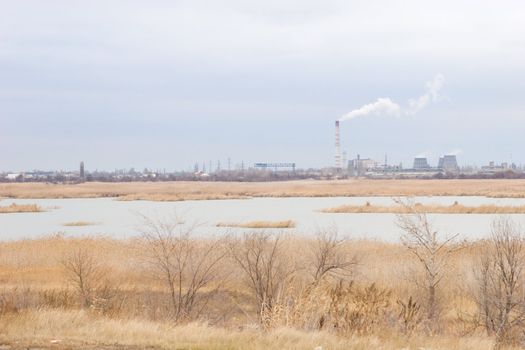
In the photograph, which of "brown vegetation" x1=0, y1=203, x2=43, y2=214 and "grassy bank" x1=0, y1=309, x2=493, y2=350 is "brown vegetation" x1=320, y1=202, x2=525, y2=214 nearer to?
"brown vegetation" x1=0, y1=203, x2=43, y2=214

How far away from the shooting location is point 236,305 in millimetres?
16422

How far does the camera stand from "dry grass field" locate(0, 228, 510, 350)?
8.85 m

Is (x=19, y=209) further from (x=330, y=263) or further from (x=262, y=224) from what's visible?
(x=330, y=263)

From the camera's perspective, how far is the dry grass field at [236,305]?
29.0ft

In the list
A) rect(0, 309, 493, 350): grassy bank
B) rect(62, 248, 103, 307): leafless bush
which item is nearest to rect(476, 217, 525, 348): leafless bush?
rect(0, 309, 493, 350): grassy bank

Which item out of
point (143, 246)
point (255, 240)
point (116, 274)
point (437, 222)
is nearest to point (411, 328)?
point (255, 240)

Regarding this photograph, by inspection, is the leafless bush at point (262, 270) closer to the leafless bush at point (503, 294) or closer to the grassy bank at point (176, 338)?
the leafless bush at point (503, 294)

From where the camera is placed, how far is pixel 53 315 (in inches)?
409

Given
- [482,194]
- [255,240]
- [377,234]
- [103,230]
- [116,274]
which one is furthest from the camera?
[482,194]

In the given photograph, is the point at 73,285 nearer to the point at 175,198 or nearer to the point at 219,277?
the point at 219,277

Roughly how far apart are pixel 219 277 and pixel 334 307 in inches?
318

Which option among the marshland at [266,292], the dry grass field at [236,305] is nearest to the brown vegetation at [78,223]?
the marshland at [266,292]

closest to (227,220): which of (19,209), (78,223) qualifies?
(78,223)

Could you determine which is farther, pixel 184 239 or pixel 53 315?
pixel 184 239
